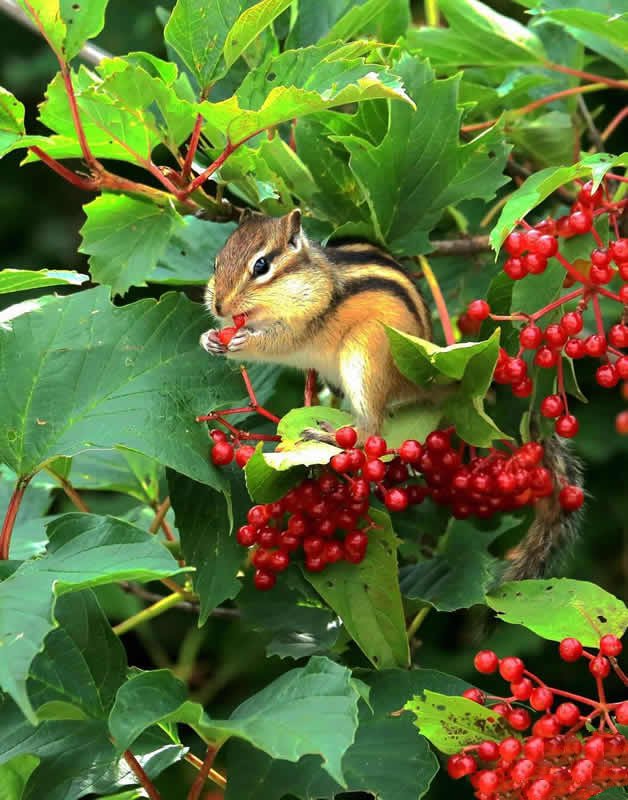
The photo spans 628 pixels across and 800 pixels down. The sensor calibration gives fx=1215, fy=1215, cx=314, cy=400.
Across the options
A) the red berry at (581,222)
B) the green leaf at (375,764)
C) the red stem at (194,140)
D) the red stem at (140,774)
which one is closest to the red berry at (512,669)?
the green leaf at (375,764)

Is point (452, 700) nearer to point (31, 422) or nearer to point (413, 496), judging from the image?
point (413, 496)

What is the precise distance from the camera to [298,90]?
143cm

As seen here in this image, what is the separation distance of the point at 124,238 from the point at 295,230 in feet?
1.05

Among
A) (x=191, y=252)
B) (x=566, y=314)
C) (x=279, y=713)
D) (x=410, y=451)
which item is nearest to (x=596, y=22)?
(x=566, y=314)

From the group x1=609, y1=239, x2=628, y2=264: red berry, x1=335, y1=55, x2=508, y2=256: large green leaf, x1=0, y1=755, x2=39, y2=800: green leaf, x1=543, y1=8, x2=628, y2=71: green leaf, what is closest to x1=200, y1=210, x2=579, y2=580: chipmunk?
x1=335, y1=55, x2=508, y2=256: large green leaf

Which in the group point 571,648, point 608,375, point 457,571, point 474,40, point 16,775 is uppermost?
point 474,40

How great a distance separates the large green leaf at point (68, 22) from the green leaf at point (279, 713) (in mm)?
807

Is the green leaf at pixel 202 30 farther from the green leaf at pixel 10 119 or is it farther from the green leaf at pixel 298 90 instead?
the green leaf at pixel 10 119

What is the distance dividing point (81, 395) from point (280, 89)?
1.51ft

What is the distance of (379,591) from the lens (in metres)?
1.54

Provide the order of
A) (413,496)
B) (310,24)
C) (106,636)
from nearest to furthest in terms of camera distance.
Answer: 1. (106,636)
2. (413,496)
3. (310,24)

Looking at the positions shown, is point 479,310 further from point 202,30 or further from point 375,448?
point 202,30

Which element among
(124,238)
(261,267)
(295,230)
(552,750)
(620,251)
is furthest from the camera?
(261,267)

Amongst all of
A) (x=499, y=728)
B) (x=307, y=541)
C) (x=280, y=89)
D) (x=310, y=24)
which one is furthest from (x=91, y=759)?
(x=310, y=24)
